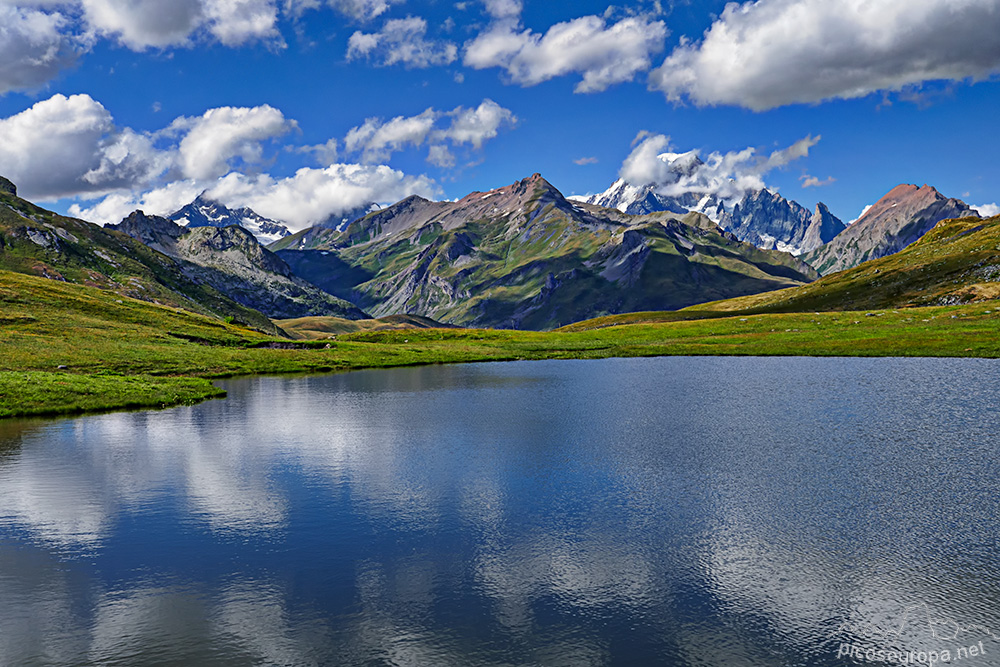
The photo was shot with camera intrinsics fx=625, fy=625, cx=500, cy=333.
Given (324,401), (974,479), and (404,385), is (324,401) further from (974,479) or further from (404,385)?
(974,479)

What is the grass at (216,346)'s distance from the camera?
232ft

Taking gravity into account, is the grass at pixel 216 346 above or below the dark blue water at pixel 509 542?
above

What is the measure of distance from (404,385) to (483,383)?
11.3m

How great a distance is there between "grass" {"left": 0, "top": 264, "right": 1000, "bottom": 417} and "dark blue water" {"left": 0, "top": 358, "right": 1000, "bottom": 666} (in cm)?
2160

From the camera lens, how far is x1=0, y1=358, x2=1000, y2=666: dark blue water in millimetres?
17562

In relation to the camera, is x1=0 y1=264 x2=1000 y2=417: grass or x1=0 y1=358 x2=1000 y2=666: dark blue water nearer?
x1=0 y1=358 x2=1000 y2=666: dark blue water

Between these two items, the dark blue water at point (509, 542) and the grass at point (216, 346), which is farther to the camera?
the grass at point (216, 346)

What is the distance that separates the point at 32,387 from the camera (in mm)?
Answer: 64438

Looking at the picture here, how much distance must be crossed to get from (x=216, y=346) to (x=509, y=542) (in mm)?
121612

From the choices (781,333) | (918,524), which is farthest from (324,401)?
(781,333)

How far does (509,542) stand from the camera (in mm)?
24766

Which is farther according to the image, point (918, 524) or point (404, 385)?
point (404, 385)

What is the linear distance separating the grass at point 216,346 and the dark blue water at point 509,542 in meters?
21.6

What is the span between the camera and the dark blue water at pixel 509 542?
17.6m
